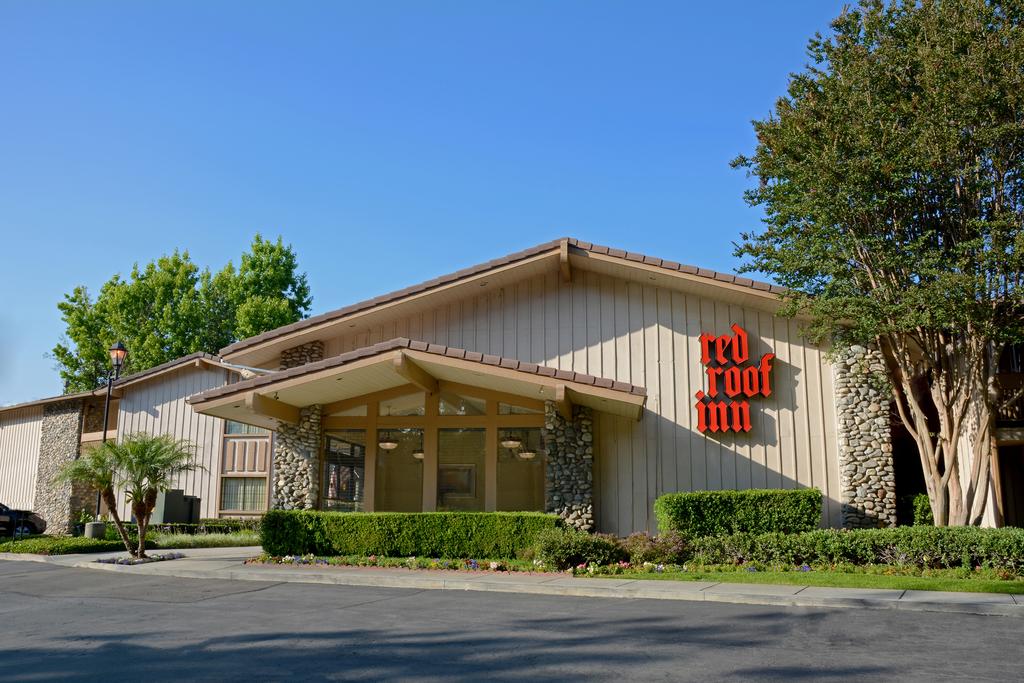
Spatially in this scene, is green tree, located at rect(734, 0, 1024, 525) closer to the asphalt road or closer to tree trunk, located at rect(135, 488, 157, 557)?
the asphalt road

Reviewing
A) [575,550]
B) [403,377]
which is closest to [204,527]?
[403,377]

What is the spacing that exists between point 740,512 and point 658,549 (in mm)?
2651

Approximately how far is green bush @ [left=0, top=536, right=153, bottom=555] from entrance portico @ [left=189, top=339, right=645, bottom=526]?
4044 mm

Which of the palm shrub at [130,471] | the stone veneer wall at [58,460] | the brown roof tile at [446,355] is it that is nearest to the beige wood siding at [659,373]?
the brown roof tile at [446,355]

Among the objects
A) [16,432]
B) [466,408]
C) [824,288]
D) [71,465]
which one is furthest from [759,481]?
[16,432]

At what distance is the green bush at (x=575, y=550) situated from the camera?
13984 mm

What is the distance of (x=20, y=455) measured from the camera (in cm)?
3319

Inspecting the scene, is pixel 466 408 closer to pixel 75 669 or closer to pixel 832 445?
pixel 832 445

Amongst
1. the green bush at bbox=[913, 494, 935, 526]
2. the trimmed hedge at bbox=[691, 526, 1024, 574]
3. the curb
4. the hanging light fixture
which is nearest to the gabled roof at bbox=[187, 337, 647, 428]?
the hanging light fixture

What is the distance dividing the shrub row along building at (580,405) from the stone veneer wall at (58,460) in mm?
14244

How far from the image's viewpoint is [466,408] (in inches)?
742

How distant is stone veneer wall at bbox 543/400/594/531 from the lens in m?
17.6

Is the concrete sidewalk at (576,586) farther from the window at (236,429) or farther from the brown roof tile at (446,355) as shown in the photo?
the window at (236,429)

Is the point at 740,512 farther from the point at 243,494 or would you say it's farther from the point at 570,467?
the point at 243,494
